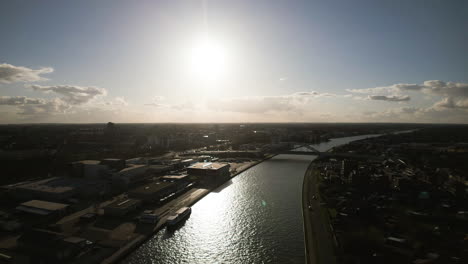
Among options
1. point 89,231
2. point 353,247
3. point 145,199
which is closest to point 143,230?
point 89,231

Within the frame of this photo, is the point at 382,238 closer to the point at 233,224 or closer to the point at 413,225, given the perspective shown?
the point at 413,225

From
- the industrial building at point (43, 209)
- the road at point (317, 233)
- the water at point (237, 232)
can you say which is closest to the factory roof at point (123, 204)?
the industrial building at point (43, 209)

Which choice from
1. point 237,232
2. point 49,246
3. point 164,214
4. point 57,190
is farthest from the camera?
point 57,190

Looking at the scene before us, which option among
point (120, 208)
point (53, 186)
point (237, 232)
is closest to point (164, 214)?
point (120, 208)

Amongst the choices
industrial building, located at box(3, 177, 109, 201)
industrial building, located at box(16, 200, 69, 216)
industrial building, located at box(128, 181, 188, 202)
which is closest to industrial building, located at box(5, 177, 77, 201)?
industrial building, located at box(3, 177, 109, 201)

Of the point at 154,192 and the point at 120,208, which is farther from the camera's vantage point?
the point at 154,192

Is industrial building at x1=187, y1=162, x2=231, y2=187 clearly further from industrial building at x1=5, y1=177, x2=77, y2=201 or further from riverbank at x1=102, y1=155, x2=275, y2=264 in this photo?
industrial building at x1=5, y1=177, x2=77, y2=201

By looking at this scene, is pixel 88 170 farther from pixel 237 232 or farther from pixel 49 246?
pixel 237 232
